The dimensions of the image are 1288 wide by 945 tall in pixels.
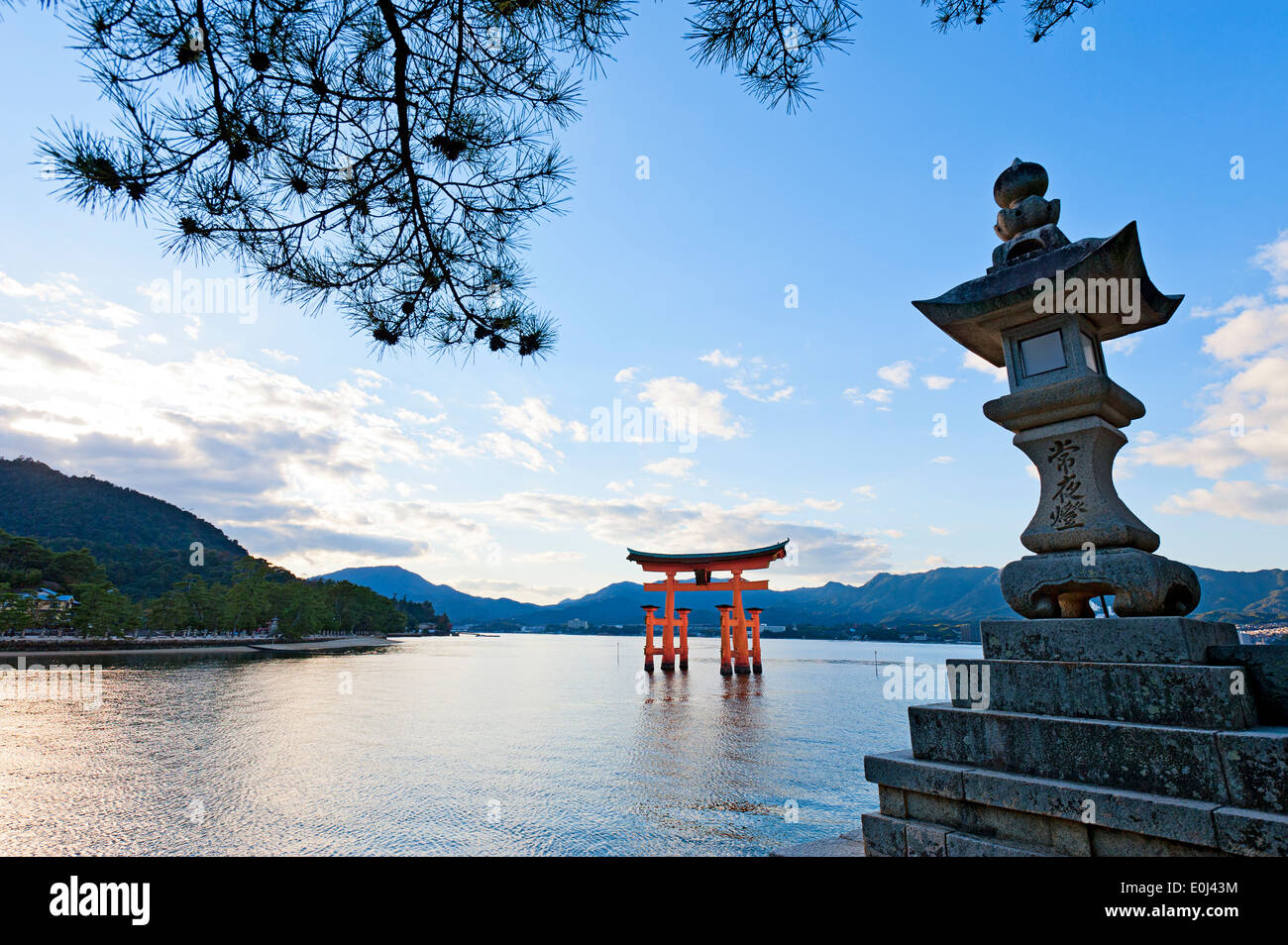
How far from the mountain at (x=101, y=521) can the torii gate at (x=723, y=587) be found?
60273mm

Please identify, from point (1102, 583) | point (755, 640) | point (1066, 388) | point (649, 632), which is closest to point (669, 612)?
point (649, 632)

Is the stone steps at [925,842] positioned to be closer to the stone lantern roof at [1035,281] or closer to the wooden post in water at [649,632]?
the stone lantern roof at [1035,281]

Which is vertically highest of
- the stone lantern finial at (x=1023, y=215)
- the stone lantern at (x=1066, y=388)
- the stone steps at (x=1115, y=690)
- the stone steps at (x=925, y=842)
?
the stone lantern finial at (x=1023, y=215)

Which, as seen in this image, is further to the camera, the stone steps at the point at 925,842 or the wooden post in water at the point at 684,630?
the wooden post in water at the point at 684,630

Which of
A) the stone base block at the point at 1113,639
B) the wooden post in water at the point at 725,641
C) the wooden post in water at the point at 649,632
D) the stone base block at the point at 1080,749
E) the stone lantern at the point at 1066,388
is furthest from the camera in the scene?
the wooden post in water at the point at 649,632

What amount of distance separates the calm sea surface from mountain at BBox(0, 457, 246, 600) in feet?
214

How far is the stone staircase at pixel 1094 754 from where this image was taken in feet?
7.78

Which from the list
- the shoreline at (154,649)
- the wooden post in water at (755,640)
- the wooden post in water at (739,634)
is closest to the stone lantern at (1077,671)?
the wooden post in water at (739,634)

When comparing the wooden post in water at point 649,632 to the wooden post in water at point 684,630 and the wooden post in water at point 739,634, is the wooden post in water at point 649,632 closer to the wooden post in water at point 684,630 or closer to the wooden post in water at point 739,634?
the wooden post in water at point 684,630

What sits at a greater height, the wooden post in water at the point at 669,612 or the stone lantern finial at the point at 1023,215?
the stone lantern finial at the point at 1023,215

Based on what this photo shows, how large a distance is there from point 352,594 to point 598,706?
2362 inches

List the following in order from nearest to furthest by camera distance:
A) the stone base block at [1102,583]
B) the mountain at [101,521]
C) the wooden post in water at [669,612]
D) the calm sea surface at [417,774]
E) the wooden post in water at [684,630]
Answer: the stone base block at [1102,583]
the calm sea surface at [417,774]
the wooden post in water at [669,612]
the wooden post in water at [684,630]
the mountain at [101,521]

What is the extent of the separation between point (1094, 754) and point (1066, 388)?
1.88 meters

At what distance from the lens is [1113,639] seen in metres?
2.87
